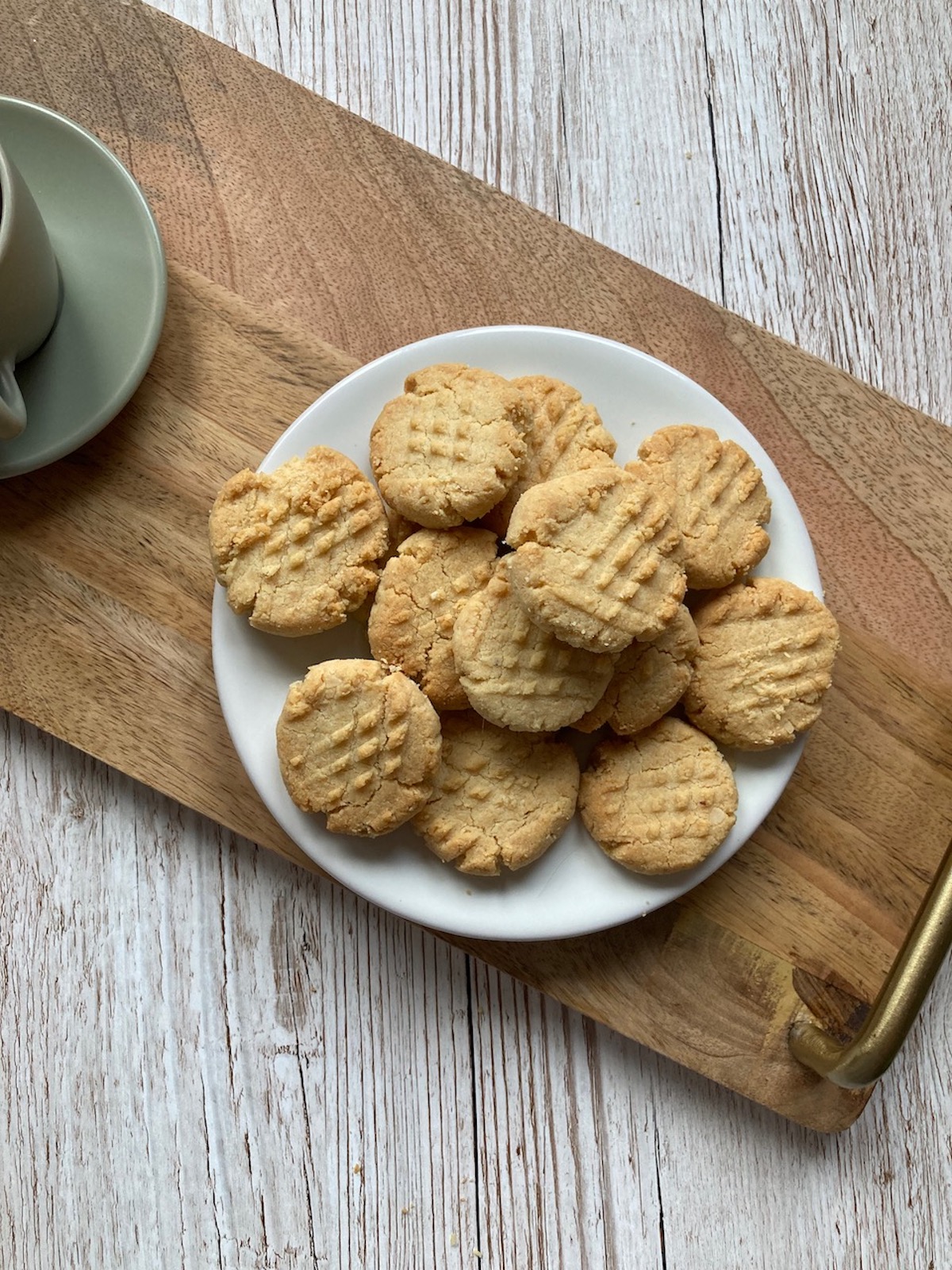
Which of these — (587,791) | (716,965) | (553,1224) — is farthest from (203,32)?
(553,1224)

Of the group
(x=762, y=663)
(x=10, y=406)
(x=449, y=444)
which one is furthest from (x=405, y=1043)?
(x=10, y=406)

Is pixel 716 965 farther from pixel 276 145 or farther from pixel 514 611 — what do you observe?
pixel 276 145

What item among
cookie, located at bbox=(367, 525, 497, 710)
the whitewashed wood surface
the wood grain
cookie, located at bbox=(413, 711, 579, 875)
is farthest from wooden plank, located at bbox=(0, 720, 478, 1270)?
cookie, located at bbox=(367, 525, 497, 710)

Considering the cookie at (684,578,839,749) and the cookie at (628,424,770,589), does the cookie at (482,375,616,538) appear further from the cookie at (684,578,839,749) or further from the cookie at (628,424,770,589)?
the cookie at (684,578,839,749)

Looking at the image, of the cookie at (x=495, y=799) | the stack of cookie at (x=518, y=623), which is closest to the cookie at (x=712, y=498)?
the stack of cookie at (x=518, y=623)

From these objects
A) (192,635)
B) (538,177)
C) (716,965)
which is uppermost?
(538,177)

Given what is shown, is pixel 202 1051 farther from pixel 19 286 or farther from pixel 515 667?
pixel 19 286

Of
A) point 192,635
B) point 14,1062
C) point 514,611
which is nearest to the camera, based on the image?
point 514,611
